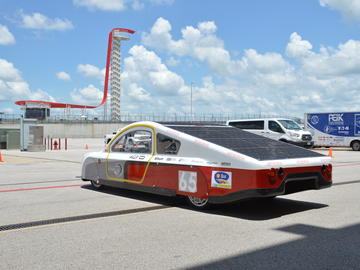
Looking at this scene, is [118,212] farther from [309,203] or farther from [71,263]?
[309,203]

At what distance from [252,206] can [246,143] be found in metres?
1.14

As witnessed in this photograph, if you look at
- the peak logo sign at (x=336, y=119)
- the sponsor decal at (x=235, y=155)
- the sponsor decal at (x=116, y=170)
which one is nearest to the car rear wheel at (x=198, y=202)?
the sponsor decal at (x=235, y=155)

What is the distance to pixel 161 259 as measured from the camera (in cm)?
438

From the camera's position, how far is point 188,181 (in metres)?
6.82

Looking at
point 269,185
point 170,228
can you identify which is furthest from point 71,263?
point 269,185

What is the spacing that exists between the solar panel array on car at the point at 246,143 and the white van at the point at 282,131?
1810 centimetres

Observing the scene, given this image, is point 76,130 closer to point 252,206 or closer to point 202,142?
point 252,206

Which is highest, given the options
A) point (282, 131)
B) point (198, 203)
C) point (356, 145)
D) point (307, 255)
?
point (282, 131)

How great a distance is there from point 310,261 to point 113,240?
2319 millimetres

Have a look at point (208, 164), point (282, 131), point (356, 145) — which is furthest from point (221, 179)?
point (356, 145)

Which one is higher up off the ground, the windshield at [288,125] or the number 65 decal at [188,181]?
the windshield at [288,125]

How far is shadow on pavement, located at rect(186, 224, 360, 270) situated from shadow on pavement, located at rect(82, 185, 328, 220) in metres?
1.35

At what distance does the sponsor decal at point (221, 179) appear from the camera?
636 cm

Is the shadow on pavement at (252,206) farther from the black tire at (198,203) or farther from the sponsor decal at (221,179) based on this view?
the sponsor decal at (221,179)
